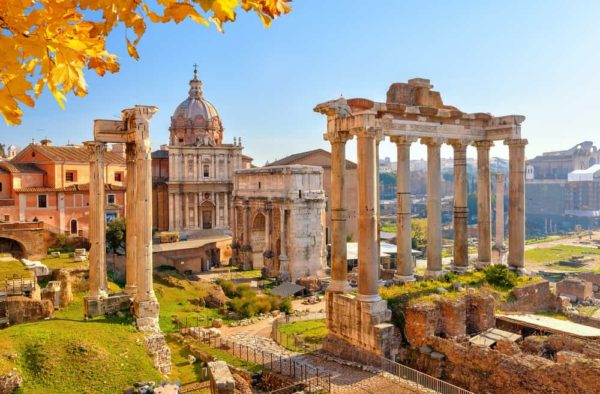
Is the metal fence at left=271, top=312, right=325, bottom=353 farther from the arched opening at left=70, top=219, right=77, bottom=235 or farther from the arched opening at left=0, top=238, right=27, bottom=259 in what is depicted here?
the arched opening at left=70, top=219, right=77, bottom=235

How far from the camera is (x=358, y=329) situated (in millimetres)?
15578

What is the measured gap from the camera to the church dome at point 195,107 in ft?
168

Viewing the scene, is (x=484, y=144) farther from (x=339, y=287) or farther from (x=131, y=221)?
(x=131, y=221)

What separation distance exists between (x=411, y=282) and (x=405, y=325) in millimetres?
2976

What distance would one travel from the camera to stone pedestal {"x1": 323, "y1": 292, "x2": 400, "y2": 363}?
48.9 feet

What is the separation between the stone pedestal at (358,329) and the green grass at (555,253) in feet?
176

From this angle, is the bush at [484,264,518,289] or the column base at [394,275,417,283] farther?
the bush at [484,264,518,289]

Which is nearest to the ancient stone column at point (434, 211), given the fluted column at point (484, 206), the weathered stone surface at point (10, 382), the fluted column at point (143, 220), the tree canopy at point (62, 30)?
the fluted column at point (484, 206)

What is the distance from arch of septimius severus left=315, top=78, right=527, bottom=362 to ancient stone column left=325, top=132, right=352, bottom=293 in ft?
0.11

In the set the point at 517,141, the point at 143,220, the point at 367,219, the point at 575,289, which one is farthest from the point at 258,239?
the point at 367,219

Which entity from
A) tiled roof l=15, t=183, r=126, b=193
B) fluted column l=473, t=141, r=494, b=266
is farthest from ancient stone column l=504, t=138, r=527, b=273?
tiled roof l=15, t=183, r=126, b=193

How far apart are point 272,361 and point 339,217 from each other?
520 centimetres

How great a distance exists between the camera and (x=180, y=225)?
1914 inches

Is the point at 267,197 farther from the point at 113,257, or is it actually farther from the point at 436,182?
the point at 436,182
